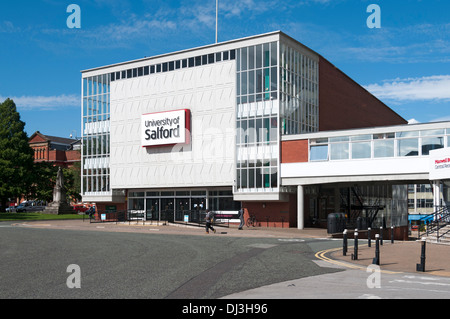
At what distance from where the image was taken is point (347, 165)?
3750 centimetres

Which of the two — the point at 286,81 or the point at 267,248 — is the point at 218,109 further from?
the point at 267,248

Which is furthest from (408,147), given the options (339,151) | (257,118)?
(257,118)

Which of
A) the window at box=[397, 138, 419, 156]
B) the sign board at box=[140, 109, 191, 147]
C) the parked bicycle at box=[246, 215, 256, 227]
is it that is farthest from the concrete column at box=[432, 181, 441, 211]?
the sign board at box=[140, 109, 191, 147]

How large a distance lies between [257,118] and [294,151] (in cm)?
430

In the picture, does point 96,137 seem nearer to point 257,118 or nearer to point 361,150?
point 257,118

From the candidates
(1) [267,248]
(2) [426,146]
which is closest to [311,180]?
(2) [426,146]

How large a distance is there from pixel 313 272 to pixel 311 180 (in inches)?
1013

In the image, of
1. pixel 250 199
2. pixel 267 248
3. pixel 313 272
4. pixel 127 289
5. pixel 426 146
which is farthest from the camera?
pixel 250 199

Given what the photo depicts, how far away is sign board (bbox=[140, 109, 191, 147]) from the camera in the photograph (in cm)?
4600

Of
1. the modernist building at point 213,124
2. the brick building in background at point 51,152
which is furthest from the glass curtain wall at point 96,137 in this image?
the brick building in background at point 51,152

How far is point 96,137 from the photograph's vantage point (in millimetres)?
54281

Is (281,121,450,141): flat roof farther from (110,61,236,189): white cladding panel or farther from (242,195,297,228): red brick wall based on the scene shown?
(110,61,236,189): white cladding panel

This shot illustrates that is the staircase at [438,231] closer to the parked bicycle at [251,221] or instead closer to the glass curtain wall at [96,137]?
the parked bicycle at [251,221]

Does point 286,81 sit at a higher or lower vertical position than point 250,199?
higher
